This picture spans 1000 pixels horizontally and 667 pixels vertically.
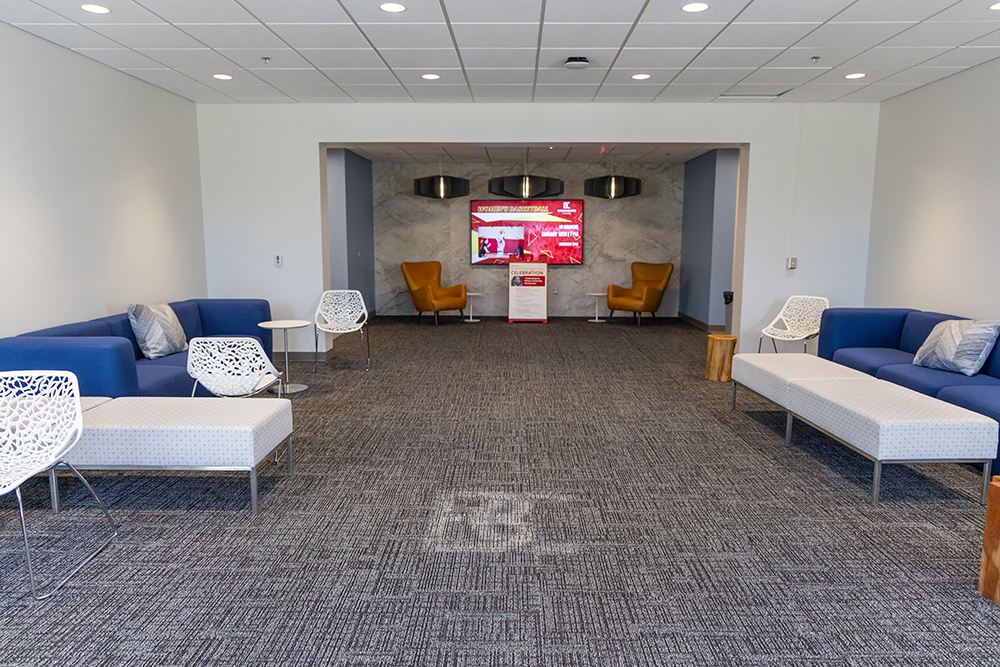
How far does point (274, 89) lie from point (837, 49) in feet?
16.5

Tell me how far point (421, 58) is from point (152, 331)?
3115 millimetres

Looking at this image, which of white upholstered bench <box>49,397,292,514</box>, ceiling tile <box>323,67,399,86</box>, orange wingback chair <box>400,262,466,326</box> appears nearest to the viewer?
white upholstered bench <box>49,397,292,514</box>

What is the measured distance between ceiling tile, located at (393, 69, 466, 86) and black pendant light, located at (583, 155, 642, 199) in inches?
169

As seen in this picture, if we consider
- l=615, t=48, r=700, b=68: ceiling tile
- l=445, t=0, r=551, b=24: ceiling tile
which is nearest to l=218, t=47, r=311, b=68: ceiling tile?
l=445, t=0, r=551, b=24: ceiling tile

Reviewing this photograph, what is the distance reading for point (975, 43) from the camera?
15.5 ft

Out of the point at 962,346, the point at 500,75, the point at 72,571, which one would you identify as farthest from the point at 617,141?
the point at 72,571

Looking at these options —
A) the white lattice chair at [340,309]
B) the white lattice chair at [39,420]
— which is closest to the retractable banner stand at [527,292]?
the white lattice chair at [340,309]

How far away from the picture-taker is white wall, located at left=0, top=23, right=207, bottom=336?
4.43 metres

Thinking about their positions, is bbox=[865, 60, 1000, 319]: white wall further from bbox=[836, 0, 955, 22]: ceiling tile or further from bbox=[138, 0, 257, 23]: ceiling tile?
bbox=[138, 0, 257, 23]: ceiling tile

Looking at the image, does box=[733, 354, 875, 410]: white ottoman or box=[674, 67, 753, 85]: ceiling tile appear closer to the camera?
box=[733, 354, 875, 410]: white ottoman

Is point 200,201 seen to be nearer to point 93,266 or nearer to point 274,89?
point 274,89

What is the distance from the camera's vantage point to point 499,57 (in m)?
5.23

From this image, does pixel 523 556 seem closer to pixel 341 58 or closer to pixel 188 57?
pixel 341 58

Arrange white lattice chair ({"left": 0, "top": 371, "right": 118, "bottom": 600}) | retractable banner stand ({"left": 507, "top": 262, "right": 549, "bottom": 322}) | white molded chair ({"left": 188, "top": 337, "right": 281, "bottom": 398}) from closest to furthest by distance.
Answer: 1. white lattice chair ({"left": 0, "top": 371, "right": 118, "bottom": 600})
2. white molded chair ({"left": 188, "top": 337, "right": 281, "bottom": 398})
3. retractable banner stand ({"left": 507, "top": 262, "right": 549, "bottom": 322})
